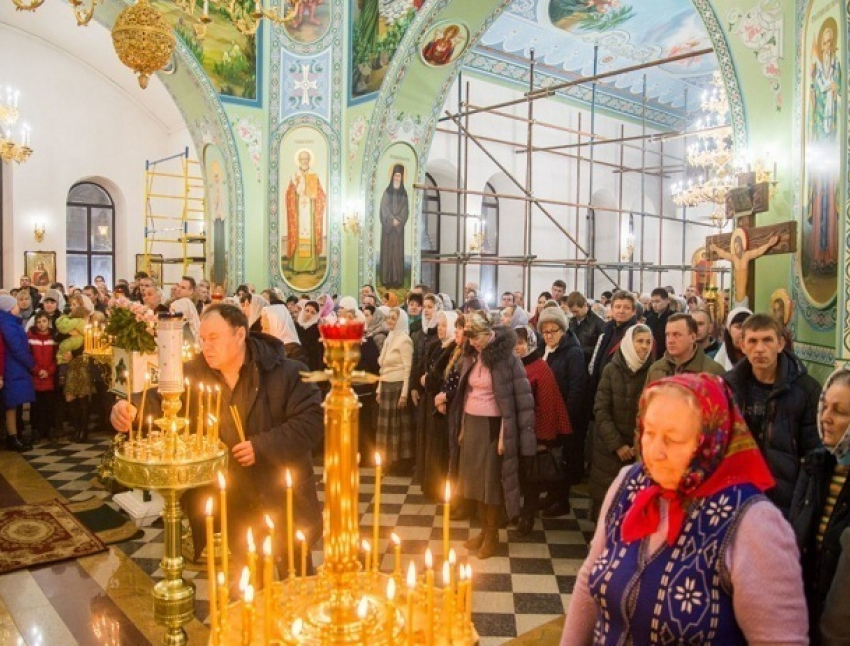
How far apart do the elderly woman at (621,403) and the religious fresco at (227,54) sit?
948cm

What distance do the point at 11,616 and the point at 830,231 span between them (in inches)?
232

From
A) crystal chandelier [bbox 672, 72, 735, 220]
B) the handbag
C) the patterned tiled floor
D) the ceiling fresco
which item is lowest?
the patterned tiled floor

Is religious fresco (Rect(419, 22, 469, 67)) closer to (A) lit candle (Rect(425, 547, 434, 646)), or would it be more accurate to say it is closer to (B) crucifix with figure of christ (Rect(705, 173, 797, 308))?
(B) crucifix with figure of christ (Rect(705, 173, 797, 308))

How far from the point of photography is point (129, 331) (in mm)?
4883

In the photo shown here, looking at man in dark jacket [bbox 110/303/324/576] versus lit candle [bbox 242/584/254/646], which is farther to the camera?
man in dark jacket [bbox 110/303/324/576]

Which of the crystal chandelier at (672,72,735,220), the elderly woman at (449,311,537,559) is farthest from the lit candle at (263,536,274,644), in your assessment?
the crystal chandelier at (672,72,735,220)

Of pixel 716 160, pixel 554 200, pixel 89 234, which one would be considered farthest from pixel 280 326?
pixel 89 234

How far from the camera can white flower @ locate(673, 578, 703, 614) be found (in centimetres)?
171

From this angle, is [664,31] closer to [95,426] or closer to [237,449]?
[95,426]

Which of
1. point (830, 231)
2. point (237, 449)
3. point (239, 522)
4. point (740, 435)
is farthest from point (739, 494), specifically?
point (830, 231)

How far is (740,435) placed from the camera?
1.82 metres

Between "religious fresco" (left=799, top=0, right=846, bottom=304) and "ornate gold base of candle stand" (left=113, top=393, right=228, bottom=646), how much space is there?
4435 mm

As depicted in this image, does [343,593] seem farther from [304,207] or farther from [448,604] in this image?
[304,207]

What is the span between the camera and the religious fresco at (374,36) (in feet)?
38.2
